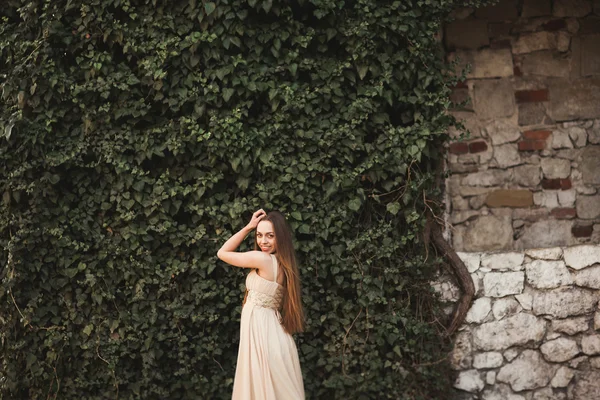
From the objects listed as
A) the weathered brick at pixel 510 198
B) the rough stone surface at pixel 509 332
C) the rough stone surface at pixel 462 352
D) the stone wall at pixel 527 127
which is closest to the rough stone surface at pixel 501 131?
the stone wall at pixel 527 127

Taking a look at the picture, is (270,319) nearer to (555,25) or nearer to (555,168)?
(555,168)

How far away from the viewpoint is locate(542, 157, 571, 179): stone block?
6.55 metres

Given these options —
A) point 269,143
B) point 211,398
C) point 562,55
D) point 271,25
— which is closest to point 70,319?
point 211,398

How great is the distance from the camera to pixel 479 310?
6.18 m

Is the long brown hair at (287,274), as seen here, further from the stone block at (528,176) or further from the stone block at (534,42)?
the stone block at (534,42)

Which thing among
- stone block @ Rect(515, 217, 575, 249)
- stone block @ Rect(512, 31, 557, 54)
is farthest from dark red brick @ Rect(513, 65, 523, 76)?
stone block @ Rect(515, 217, 575, 249)

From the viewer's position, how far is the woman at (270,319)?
15.4ft

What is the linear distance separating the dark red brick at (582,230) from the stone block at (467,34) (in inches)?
66.2

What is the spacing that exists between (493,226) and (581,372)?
4.33 ft

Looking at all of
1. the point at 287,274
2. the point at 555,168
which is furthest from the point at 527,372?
the point at 287,274

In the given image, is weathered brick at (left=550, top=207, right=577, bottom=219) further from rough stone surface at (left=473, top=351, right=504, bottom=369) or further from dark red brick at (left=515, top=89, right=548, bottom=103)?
rough stone surface at (left=473, top=351, right=504, bottom=369)

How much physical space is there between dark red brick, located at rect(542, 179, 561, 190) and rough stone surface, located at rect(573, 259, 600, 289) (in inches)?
31.9

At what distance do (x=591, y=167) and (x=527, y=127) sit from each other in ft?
1.97

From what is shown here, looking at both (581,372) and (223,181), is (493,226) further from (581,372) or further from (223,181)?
(223,181)
